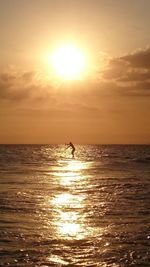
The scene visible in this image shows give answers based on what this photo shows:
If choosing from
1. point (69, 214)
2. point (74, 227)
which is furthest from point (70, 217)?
point (74, 227)

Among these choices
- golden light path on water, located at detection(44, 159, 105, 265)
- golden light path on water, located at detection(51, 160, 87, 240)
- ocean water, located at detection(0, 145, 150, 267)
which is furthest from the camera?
golden light path on water, located at detection(51, 160, 87, 240)

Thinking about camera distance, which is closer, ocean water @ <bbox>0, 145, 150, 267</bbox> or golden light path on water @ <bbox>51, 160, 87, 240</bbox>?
ocean water @ <bbox>0, 145, 150, 267</bbox>

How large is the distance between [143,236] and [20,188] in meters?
13.6

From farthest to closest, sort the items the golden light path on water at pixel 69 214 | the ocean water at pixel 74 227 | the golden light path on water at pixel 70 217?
the golden light path on water at pixel 69 214 < the golden light path on water at pixel 70 217 < the ocean water at pixel 74 227

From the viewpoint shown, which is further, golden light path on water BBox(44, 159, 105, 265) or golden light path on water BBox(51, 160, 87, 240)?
golden light path on water BBox(51, 160, 87, 240)

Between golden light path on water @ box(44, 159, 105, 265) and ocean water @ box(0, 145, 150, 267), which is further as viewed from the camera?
golden light path on water @ box(44, 159, 105, 265)

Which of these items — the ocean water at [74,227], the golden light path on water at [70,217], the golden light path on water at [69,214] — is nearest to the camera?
the ocean water at [74,227]

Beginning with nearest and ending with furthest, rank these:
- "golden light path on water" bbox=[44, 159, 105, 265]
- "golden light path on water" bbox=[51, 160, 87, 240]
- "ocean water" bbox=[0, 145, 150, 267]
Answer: "ocean water" bbox=[0, 145, 150, 267] → "golden light path on water" bbox=[44, 159, 105, 265] → "golden light path on water" bbox=[51, 160, 87, 240]

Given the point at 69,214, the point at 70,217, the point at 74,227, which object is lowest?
the point at 74,227

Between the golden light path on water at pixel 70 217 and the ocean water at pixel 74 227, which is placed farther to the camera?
the golden light path on water at pixel 70 217

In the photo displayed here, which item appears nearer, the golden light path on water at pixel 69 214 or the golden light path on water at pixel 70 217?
the golden light path on water at pixel 70 217

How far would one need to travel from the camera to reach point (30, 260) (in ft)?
37.4

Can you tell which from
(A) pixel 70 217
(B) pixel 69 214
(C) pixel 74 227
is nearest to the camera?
(C) pixel 74 227

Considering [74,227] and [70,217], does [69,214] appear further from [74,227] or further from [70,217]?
[74,227]
